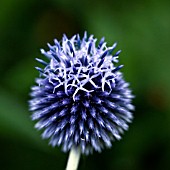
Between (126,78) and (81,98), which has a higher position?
(126,78)

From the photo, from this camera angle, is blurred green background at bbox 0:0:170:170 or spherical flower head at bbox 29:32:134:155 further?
blurred green background at bbox 0:0:170:170

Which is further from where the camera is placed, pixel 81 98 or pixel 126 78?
pixel 126 78
